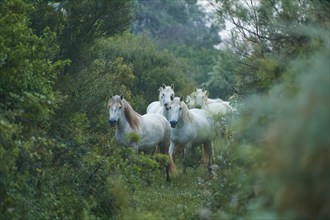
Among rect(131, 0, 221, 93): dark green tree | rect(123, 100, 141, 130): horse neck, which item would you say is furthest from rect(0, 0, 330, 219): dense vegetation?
rect(131, 0, 221, 93): dark green tree

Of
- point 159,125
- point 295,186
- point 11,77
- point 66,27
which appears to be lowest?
point 295,186

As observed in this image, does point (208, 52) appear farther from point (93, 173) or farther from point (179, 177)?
point (93, 173)

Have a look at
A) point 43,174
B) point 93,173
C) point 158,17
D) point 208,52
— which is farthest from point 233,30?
point 158,17

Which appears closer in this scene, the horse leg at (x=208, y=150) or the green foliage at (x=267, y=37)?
the green foliage at (x=267, y=37)

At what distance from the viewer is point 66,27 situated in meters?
18.7

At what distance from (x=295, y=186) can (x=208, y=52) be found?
5300 centimetres

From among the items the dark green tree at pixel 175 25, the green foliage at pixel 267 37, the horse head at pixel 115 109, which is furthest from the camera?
the dark green tree at pixel 175 25

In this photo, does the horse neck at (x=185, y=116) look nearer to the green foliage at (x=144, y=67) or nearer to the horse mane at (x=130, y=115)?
the horse mane at (x=130, y=115)

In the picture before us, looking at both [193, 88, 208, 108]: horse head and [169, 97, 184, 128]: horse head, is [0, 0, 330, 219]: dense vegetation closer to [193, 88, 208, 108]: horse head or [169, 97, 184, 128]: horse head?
[169, 97, 184, 128]: horse head

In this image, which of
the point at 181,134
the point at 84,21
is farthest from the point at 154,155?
the point at 84,21

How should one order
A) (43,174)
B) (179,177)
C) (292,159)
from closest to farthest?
1. (292,159)
2. (43,174)
3. (179,177)

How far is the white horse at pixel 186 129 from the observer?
19.0 m

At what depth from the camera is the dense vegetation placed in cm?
534

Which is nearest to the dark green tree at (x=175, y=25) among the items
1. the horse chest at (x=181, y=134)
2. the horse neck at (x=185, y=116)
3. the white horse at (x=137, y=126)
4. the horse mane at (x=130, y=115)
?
the horse neck at (x=185, y=116)
